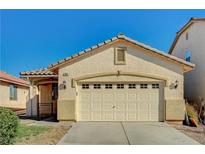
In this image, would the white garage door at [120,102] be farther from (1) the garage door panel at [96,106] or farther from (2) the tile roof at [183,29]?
(2) the tile roof at [183,29]

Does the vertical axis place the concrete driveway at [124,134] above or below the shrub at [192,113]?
below

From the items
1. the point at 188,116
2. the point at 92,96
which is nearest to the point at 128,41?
the point at 92,96

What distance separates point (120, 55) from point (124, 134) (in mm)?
5674

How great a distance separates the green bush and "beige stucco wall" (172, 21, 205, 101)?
12.6 metres

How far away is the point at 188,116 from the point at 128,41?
5555 mm

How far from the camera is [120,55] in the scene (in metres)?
16.5

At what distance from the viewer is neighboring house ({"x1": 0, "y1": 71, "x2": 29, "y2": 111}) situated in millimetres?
25703

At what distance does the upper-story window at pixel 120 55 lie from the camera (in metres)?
16.4

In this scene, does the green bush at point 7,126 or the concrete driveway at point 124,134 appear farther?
the concrete driveway at point 124,134

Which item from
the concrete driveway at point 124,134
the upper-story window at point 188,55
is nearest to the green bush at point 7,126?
the concrete driveway at point 124,134

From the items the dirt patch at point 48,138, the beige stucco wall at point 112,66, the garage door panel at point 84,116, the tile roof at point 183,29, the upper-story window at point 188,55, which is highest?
the tile roof at point 183,29

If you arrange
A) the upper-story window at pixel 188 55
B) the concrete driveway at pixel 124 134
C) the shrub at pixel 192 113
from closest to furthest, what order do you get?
the concrete driveway at pixel 124 134
the shrub at pixel 192 113
the upper-story window at pixel 188 55

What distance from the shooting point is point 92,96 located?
16.5 m
